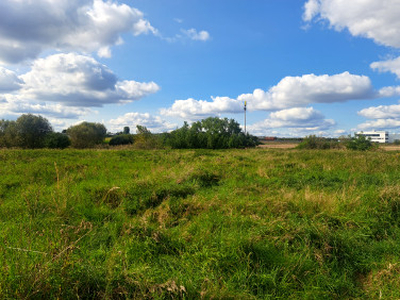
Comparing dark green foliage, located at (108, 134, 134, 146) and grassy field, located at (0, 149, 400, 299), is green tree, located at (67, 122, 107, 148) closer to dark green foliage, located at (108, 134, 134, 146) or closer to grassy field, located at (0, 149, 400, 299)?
dark green foliage, located at (108, 134, 134, 146)

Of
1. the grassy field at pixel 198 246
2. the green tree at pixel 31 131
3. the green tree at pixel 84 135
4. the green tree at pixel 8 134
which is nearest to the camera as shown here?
the grassy field at pixel 198 246

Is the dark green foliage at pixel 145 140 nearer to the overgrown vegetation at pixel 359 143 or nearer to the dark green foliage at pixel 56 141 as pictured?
the dark green foliage at pixel 56 141

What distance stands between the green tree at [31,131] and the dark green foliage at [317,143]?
51110 mm

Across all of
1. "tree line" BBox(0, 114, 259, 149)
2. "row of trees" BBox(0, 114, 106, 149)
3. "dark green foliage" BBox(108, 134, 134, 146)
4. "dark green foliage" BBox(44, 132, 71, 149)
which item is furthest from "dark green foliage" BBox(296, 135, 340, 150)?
"dark green foliage" BBox(44, 132, 71, 149)

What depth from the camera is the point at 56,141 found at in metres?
44.1

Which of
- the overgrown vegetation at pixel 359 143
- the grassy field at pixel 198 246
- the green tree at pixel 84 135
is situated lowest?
the grassy field at pixel 198 246

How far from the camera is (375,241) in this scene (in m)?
4.37

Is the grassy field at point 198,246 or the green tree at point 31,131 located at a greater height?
the green tree at point 31,131

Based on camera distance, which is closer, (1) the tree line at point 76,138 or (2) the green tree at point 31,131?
(1) the tree line at point 76,138

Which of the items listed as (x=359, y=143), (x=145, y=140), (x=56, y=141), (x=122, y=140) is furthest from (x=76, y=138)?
(x=359, y=143)

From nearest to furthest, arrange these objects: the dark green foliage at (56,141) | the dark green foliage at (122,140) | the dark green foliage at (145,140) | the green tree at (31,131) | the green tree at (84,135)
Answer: the dark green foliage at (145,140) < the dark green foliage at (56,141) < the green tree at (31,131) < the green tree at (84,135) < the dark green foliage at (122,140)

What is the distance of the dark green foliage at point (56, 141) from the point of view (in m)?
43.2

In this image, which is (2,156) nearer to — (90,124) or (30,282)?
(30,282)

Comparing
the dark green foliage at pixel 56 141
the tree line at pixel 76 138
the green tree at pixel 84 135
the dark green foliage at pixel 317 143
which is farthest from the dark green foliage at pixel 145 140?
the dark green foliage at pixel 317 143
